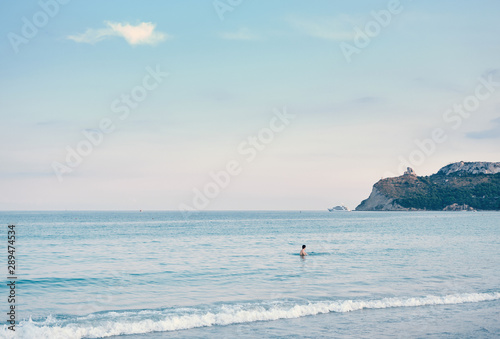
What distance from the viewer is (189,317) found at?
1772 centimetres

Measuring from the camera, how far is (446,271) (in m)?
31.5

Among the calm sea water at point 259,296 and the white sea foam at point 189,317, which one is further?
the calm sea water at point 259,296

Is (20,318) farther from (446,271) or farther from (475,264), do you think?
(475,264)

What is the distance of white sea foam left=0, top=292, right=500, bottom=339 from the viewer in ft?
53.0

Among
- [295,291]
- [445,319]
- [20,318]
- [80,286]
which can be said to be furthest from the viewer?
[80,286]

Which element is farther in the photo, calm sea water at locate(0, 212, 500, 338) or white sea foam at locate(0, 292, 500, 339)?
calm sea water at locate(0, 212, 500, 338)

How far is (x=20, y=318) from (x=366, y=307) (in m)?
15.9

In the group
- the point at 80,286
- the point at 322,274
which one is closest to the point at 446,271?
the point at 322,274

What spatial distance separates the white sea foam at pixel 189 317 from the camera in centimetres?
1614

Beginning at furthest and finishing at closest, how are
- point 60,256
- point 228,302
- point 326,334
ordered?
1. point 60,256
2. point 228,302
3. point 326,334

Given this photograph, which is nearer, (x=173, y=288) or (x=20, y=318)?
(x=20, y=318)

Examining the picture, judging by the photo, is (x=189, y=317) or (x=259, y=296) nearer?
(x=189, y=317)

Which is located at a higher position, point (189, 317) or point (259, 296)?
point (189, 317)

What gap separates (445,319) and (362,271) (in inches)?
546
